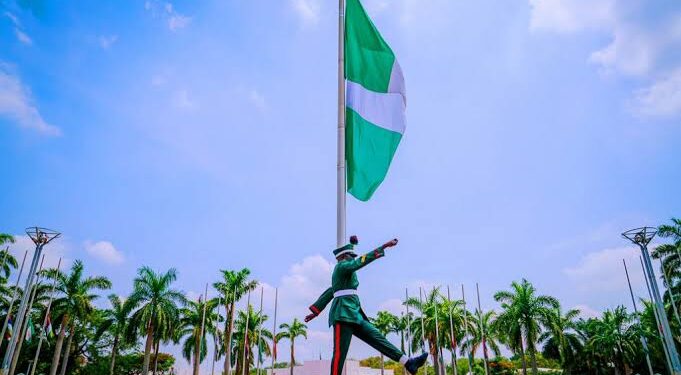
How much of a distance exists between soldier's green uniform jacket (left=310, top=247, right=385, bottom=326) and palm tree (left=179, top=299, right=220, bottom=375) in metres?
36.1

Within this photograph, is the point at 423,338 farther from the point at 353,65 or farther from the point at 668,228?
the point at 353,65

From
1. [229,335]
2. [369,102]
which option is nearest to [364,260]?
[369,102]

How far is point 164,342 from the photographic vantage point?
37.4 meters

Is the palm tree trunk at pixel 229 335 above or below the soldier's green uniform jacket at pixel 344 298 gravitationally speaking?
above

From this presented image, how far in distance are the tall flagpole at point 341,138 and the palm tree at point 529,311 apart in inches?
1388

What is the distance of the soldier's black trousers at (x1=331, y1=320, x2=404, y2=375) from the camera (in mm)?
5680

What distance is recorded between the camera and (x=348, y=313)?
5.79 m

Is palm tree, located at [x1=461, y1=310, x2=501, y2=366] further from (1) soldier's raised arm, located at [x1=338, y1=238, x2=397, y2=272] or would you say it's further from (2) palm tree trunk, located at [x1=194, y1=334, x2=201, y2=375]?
(1) soldier's raised arm, located at [x1=338, y1=238, x2=397, y2=272]

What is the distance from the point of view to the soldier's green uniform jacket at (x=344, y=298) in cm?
576

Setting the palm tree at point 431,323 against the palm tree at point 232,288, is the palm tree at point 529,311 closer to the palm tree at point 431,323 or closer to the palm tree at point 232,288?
the palm tree at point 431,323

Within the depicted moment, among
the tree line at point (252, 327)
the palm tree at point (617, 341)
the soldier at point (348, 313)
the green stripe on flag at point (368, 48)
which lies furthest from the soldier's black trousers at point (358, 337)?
the palm tree at point (617, 341)

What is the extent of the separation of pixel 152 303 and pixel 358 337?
33.8 metres

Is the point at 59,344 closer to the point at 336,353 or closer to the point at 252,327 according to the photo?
the point at 252,327

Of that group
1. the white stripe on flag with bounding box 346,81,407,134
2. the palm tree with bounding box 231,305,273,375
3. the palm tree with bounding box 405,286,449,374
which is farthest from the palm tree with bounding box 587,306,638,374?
the white stripe on flag with bounding box 346,81,407,134
